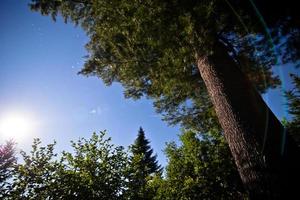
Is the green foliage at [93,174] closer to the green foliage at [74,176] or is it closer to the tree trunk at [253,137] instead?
the green foliage at [74,176]

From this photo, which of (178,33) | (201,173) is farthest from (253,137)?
(201,173)

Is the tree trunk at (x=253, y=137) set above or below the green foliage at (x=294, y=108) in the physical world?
below

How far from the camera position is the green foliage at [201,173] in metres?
8.84

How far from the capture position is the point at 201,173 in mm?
9391

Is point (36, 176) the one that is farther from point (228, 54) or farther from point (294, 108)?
point (294, 108)

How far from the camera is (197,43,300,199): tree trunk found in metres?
3.63

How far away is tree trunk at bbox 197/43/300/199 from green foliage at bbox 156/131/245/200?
4.85 metres

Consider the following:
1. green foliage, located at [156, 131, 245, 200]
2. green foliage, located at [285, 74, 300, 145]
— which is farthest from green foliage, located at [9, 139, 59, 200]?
green foliage, located at [285, 74, 300, 145]

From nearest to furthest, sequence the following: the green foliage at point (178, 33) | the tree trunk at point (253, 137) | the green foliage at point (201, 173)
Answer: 1. the tree trunk at point (253, 137)
2. the green foliage at point (178, 33)
3. the green foliage at point (201, 173)

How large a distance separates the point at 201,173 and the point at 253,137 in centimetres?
576

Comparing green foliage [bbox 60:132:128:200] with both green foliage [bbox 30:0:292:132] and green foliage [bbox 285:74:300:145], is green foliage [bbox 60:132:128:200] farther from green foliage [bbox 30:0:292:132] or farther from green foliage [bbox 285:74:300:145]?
green foliage [bbox 285:74:300:145]

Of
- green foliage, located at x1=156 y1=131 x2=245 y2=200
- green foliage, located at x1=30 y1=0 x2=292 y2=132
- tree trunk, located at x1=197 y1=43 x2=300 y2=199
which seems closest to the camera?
tree trunk, located at x1=197 y1=43 x2=300 y2=199

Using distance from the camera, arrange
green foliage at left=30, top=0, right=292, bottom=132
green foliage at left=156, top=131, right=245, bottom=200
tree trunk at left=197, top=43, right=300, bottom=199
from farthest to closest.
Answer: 1. green foliage at left=156, top=131, right=245, bottom=200
2. green foliage at left=30, top=0, right=292, bottom=132
3. tree trunk at left=197, top=43, right=300, bottom=199

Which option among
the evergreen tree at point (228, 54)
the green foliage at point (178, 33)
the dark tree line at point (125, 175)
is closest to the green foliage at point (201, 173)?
the dark tree line at point (125, 175)
